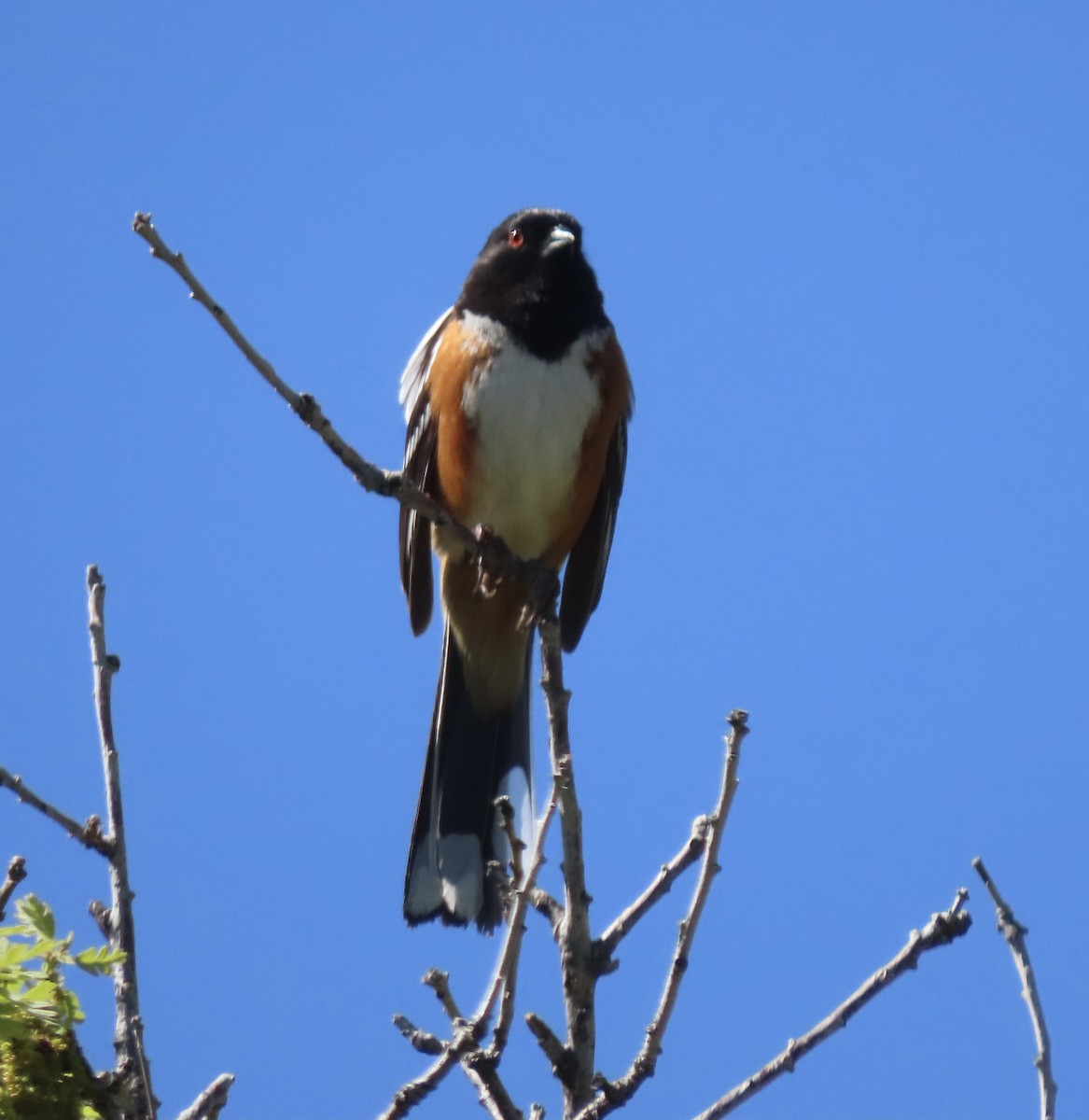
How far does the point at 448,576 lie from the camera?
14.4 ft

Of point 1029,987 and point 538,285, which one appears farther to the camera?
point 538,285

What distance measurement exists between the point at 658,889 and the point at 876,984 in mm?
395

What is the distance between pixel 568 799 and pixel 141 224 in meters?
1.10

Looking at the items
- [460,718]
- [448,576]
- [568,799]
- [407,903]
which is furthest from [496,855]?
[568,799]

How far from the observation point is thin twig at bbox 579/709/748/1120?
6.76ft

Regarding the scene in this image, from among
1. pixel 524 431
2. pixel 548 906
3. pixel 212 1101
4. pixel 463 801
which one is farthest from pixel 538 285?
pixel 212 1101

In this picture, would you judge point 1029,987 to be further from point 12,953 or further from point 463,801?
point 463,801

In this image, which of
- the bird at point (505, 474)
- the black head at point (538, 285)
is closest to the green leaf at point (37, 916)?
the bird at point (505, 474)

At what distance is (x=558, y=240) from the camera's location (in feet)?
14.7

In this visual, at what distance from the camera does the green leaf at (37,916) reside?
1.88 m

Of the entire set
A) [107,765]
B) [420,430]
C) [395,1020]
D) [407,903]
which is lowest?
[395,1020]

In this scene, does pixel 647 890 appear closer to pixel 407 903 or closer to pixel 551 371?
pixel 407 903

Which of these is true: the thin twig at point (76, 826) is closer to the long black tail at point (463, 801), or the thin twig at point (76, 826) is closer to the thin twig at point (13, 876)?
the thin twig at point (13, 876)

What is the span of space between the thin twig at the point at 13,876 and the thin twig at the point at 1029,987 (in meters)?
1.35
